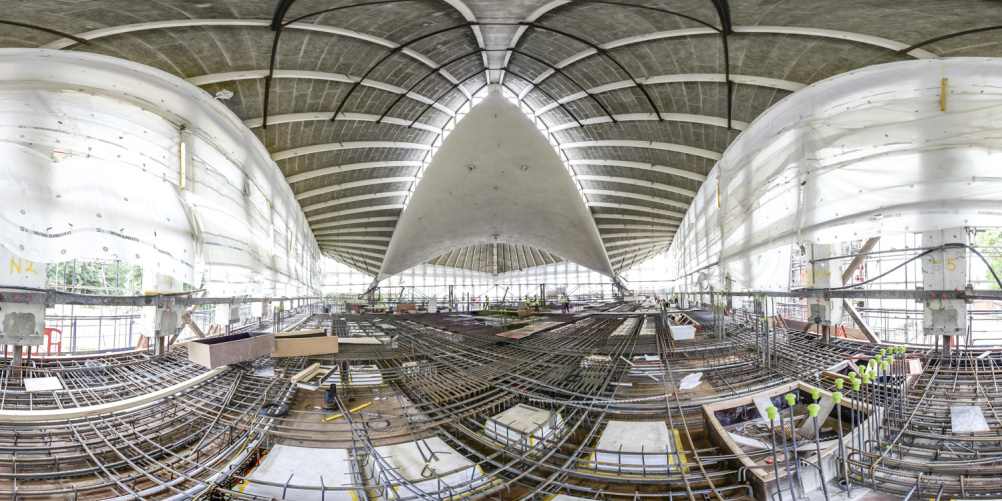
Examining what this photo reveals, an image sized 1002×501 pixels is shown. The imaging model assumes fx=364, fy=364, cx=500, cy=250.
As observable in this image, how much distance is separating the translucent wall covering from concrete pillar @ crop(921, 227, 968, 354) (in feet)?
33.8

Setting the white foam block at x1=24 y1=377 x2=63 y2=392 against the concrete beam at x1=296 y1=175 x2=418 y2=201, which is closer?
the white foam block at x1=24 y1=377 x2=63 y2=392

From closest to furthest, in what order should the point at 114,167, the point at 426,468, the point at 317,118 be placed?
the point at 426,468
the point at 114,167
the point at 317,118

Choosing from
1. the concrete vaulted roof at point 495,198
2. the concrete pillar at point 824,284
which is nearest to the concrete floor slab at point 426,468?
the concrete pillar at point 824,284

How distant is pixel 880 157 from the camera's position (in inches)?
190

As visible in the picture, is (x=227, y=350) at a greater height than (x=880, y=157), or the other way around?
(x=880, y=157)

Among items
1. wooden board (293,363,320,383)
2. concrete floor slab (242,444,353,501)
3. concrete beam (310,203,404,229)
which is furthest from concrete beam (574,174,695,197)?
concrete floor slab (242,444,353,501)

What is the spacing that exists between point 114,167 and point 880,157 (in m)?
9.72

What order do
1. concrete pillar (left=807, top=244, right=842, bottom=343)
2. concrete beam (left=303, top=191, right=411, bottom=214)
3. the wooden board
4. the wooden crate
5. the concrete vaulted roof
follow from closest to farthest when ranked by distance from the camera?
the wooden crate < the wooden board < concrete pillar (left=807, top=244, right=842, bottom=343) < the concrete vaulted roof < concrete beam (left=303, top=191, right=411, bottom=214)

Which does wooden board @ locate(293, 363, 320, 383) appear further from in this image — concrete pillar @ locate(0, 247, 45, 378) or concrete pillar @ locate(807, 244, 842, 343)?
concrete pillar @ locate(807, 244, 842, 343)

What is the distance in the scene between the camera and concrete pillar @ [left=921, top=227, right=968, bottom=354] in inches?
191

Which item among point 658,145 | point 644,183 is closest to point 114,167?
point 658,145

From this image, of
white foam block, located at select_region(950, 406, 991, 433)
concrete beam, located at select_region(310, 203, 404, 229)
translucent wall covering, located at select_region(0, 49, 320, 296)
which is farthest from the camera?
concrete beam, located at select_region(310, 203, 404, 229)

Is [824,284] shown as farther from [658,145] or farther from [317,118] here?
[317,118]

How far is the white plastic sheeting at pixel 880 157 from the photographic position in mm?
4363
